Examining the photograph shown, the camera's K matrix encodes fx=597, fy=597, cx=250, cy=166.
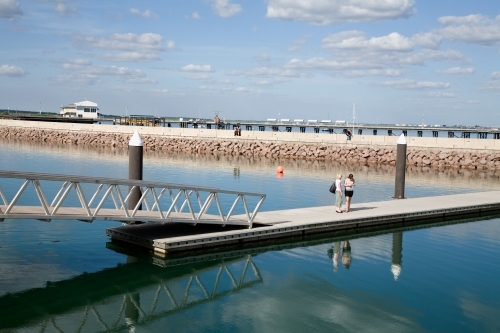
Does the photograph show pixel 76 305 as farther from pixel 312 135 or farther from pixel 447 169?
pixel 312 135

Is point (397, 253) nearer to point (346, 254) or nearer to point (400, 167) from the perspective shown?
point (346, 254)

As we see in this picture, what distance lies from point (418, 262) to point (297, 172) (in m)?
26.1

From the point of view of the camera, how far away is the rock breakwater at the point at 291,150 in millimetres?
52906

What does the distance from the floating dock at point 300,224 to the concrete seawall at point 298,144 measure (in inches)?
1030

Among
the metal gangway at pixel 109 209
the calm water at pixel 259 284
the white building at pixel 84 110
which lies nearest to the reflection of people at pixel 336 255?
the calm water at pixel 259 284

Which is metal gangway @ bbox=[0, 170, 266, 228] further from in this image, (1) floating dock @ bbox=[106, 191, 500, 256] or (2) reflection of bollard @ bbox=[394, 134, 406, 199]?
(2) reflection of bollard @ bbox=[394, 134, 406, 199]

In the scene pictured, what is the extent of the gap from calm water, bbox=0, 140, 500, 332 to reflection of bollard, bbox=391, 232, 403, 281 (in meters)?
0.04

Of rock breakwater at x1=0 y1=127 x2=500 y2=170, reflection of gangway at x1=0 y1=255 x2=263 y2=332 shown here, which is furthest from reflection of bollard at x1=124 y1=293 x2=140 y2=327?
rock breakwater at x1=0 y1=127 x2=500 y2=170

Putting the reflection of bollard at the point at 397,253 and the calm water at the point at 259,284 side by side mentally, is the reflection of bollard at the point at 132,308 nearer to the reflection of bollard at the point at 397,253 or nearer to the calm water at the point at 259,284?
the calm water at the point at 259,284

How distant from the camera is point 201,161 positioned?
168 feet

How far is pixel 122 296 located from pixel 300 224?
758 centimetres

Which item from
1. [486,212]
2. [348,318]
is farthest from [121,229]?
[486,212]

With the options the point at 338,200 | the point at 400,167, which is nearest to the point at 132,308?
the point at 338,200

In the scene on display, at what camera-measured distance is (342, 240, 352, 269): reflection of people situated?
685 inches
